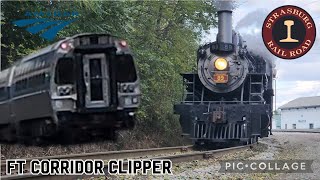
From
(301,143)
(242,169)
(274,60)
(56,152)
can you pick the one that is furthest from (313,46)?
(56,152)

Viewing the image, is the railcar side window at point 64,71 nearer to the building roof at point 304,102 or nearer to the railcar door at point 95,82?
the railcar door at point 95,82

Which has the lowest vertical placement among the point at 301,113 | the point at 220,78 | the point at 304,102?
the point at 301,113

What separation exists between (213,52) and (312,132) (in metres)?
1.75

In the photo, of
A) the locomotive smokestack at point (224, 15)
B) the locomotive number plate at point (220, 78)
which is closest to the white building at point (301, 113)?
the locomotive smokestack at point (224, 15)

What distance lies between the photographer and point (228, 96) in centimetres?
611

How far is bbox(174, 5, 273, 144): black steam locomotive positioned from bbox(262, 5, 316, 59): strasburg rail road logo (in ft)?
3.05

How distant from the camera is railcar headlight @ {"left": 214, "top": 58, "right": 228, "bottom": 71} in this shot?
253 inches

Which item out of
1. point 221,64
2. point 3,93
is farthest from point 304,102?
point 3,93

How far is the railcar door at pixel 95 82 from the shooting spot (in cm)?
347

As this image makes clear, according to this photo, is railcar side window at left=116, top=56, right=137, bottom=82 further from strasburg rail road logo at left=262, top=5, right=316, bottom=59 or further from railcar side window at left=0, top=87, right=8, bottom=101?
strasburg rail road logo at left=262, top=5, right=316, bottom=59

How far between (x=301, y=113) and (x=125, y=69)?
2.58 meters

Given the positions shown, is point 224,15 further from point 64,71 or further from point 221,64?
point 64,71

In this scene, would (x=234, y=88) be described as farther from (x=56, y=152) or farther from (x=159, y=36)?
(x=56, y=152)

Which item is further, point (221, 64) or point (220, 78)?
point (220, 78)
